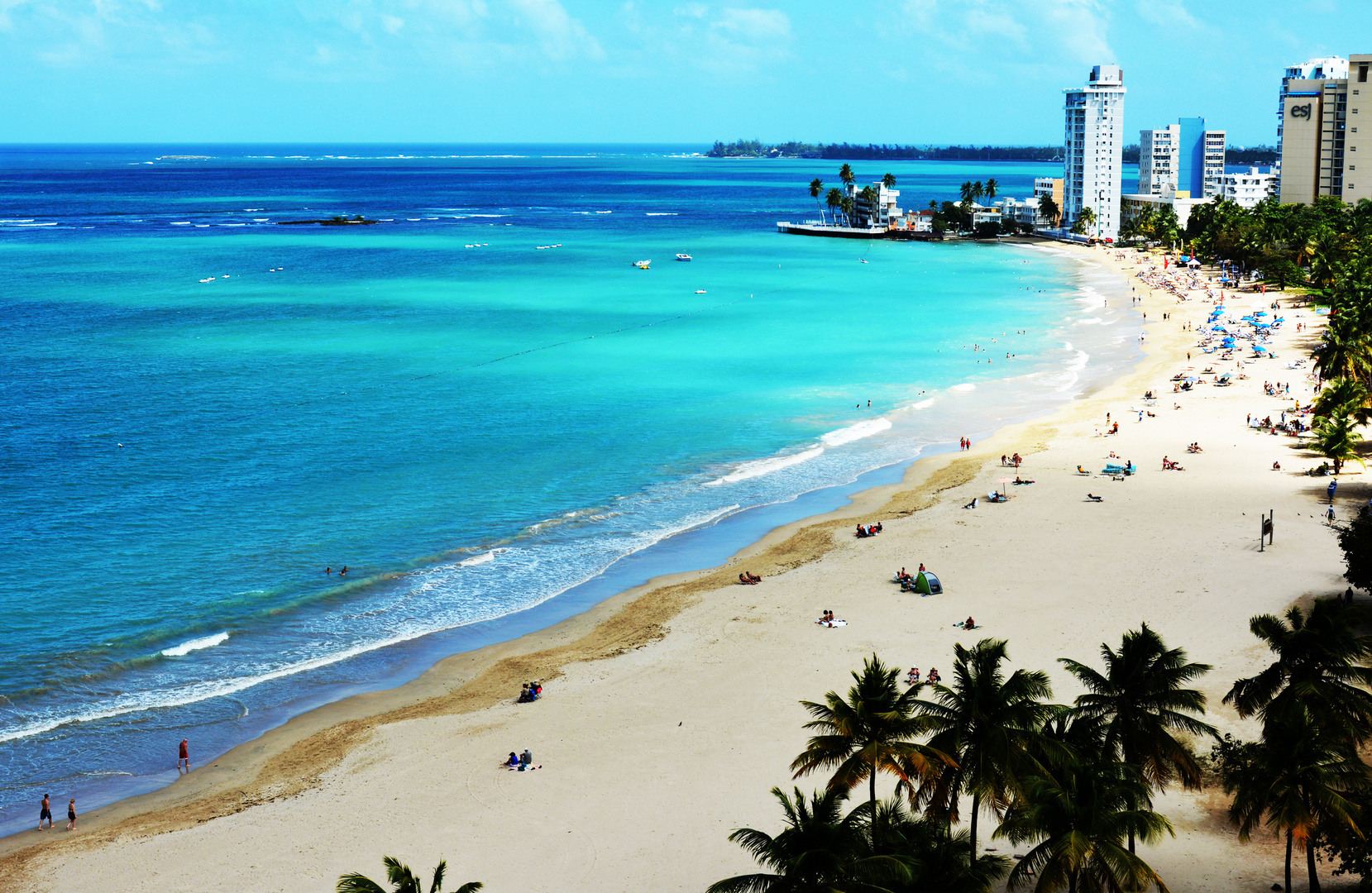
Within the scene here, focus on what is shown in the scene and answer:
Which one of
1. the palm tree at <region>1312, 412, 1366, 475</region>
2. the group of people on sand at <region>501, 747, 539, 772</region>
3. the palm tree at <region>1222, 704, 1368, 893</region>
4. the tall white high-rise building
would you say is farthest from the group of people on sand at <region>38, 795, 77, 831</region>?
the tall white high-rise building

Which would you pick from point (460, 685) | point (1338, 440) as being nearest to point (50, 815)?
point (460, 685)

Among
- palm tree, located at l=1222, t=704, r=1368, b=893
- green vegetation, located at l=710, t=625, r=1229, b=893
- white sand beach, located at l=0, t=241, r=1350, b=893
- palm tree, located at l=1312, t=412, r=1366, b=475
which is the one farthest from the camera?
palm tree, located at l=1312, t=412, r=1366, b=475

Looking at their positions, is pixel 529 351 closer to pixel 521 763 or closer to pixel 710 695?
pixel 710 695

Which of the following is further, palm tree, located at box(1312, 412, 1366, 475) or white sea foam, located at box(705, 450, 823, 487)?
white sea foam, located at box(705, 450, 823, 487)

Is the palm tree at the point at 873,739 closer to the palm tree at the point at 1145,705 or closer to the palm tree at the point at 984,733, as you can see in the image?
the palm tree at the point at 984,733

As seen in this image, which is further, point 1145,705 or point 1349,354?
point 1349,354

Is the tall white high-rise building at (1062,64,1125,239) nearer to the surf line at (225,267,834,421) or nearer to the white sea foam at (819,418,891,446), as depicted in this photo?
the surf line at (225,267,834,421)

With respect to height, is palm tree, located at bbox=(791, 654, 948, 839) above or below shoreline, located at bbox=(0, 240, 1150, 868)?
above
